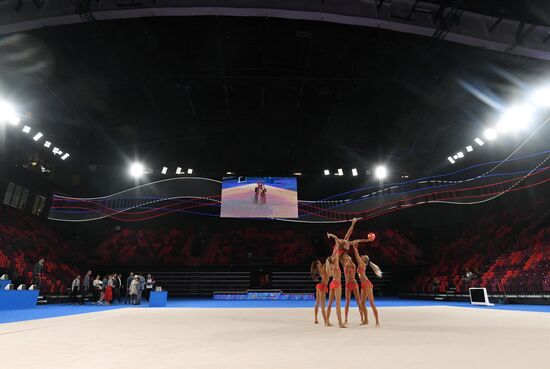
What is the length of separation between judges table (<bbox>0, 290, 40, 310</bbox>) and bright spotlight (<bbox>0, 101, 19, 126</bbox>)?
9756 mm

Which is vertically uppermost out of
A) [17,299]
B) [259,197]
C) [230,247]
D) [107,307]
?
[259,197]

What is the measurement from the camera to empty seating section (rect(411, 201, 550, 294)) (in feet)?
47.8

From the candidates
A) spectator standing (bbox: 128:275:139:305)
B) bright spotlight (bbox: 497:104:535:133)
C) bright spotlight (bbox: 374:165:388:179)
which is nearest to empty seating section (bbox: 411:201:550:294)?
bright spotlight (bbox: 497:104:535:133)

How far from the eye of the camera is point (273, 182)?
20938 millimetres

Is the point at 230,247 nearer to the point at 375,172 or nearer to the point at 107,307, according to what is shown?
the point at 107,307

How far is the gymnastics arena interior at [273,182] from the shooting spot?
18.4 feet

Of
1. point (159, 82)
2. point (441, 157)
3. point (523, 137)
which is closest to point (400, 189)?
point (441, 157)

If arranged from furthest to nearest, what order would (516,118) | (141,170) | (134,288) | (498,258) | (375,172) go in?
(375,172), (141,170), (498,258), (516,118), (134,288)

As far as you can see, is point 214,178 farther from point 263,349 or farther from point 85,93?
point 263,349

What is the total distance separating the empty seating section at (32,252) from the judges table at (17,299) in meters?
3.21

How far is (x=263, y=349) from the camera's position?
12.4 ft

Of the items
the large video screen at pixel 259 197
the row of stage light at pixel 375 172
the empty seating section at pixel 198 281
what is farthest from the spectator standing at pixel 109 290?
the row of stage light at pixel 375 172

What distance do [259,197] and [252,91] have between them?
6605mm

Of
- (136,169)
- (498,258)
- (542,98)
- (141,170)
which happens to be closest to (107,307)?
(136,169)
